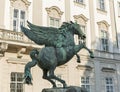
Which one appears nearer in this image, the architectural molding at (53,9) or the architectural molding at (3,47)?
the architectural molding at (3,47)

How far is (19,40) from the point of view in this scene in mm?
17328

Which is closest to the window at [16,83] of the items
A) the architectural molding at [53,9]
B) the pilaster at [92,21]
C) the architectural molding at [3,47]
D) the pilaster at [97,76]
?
the architectural molding at [3,47]

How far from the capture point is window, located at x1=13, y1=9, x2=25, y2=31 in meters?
18.5

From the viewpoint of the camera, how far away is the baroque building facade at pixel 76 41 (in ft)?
57.5

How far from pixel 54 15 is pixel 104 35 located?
18.7ft

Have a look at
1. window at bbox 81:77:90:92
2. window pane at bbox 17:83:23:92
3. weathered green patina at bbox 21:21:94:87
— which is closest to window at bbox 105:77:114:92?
window at bbox 81:77:90:92

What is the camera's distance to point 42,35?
7504mm

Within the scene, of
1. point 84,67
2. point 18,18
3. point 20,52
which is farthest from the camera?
point 84,67

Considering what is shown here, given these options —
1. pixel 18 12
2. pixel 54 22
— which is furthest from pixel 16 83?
pixel 54 22

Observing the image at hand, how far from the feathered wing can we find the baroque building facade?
9.23 metres

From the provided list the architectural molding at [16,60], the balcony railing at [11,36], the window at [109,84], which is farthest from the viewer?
the window at [109,84]

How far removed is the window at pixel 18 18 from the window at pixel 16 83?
9.88ft

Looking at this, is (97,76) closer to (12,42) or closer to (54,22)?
(54,22)

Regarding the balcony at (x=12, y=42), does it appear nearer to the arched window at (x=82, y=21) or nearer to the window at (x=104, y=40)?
the arched window at (x=82, y=21)
